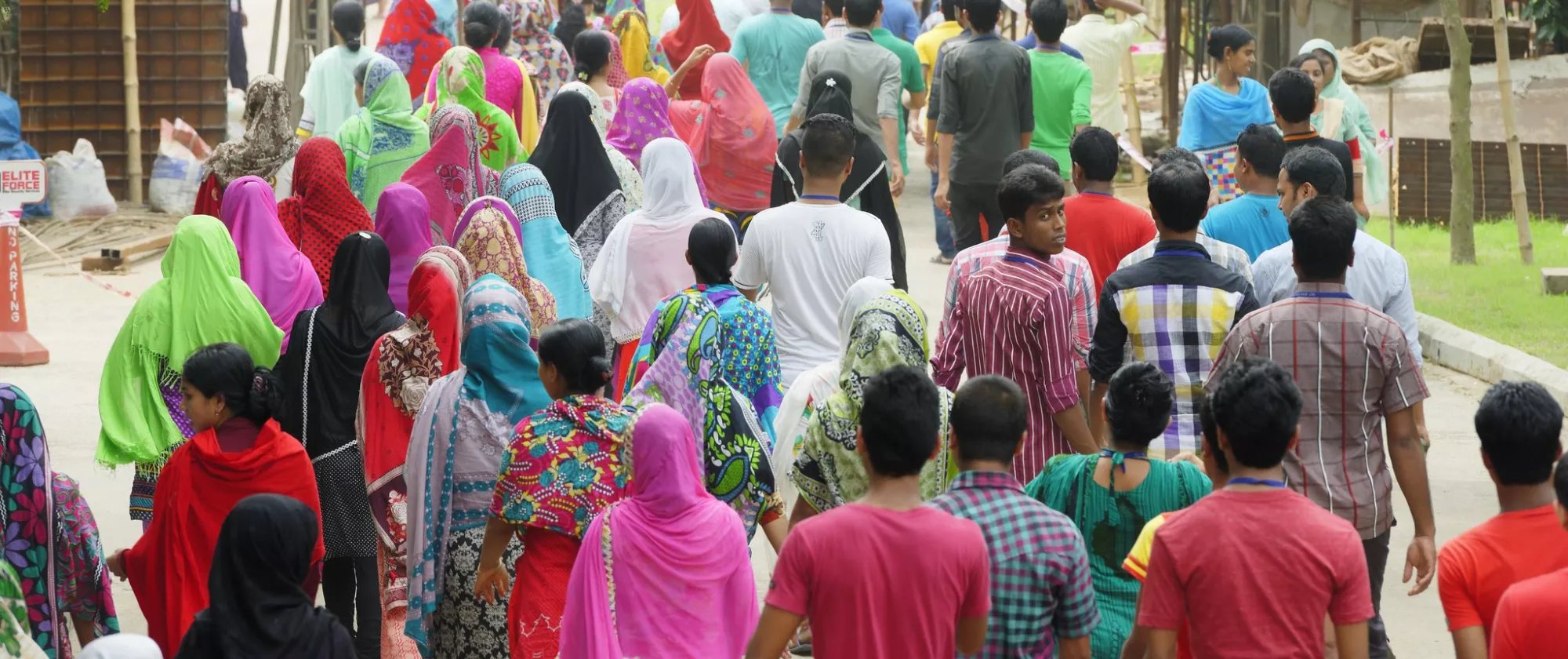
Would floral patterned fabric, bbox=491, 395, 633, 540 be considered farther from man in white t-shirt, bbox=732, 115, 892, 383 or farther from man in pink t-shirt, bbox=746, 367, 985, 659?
man in white t-shirt, bbox=732, 115, 892, 383

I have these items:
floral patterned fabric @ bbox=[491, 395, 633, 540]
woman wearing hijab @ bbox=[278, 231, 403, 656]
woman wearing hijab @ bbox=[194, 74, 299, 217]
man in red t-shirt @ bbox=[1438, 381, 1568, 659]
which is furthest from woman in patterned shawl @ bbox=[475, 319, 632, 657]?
woman wearing hijab @ bbox=[194, 74, 299, 217]

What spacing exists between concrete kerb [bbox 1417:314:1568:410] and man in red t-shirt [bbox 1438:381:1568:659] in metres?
5.80

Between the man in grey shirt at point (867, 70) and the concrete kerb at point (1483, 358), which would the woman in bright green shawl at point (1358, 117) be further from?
the man in grey shirt at point (867, 70)

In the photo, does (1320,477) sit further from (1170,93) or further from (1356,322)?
(1170,93)

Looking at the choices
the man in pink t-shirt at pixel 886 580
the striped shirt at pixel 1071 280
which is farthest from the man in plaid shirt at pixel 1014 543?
the striped shirt at pixel 1071 280

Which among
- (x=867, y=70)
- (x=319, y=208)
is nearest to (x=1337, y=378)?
(x=319, y=208)

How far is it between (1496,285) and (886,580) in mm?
9746

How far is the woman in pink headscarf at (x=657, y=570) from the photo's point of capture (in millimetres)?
4293

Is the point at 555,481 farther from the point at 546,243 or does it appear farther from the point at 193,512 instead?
the point at 546,243

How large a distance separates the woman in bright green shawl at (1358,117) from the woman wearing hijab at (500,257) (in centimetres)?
455

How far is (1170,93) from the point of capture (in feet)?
58.0

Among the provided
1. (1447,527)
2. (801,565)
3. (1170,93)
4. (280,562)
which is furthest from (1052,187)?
(1170,93)

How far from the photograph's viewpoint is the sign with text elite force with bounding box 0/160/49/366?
1035 cm

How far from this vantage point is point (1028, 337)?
518cm
